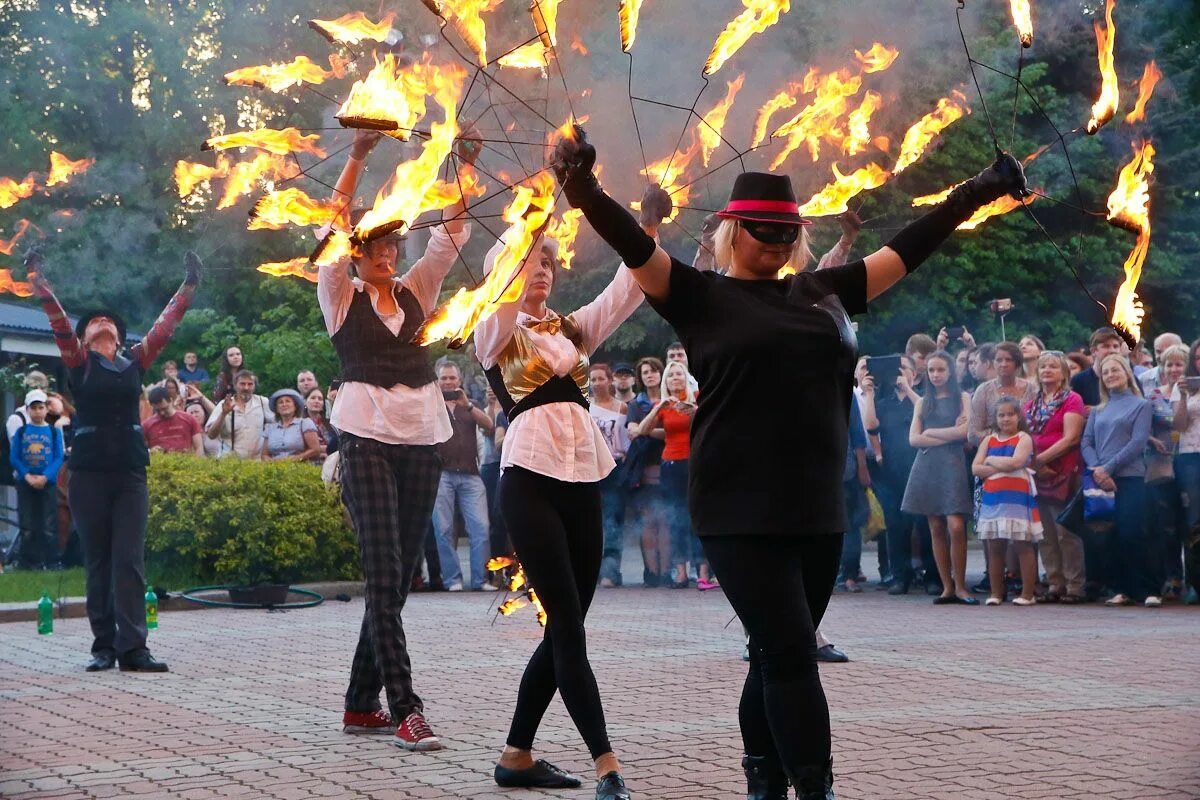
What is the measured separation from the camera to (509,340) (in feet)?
18.1

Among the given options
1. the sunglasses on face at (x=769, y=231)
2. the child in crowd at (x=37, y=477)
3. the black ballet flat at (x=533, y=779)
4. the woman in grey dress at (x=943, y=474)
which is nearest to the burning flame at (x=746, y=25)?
the sunglasses on face at (x=769, y=231)

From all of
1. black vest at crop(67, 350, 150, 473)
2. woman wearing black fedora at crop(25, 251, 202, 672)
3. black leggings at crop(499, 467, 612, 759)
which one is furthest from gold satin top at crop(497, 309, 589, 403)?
black vest at crop(67, 350, 150, 473)

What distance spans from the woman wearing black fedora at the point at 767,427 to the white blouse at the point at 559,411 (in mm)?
899

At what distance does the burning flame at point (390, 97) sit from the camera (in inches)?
181

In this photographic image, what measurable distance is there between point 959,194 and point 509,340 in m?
1.69

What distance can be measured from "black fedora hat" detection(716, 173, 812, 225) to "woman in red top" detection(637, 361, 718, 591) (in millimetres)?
9647

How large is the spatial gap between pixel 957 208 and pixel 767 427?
98cm

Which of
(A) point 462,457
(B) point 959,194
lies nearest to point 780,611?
(B) point 959,194

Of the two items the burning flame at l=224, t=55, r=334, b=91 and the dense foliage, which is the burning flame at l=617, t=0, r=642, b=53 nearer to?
the burning flame at l=224, t=55, r=334, b=91

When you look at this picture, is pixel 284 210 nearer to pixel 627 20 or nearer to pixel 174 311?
pixel 627 20

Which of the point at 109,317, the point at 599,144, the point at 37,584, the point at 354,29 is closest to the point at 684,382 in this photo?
the point at 599,144

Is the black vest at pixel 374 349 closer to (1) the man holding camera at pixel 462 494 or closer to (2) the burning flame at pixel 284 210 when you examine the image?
(2) the burning flame at pixel 284 210

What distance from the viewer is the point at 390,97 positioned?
4.98 m

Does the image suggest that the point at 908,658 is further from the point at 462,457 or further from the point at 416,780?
the point at 462,457
